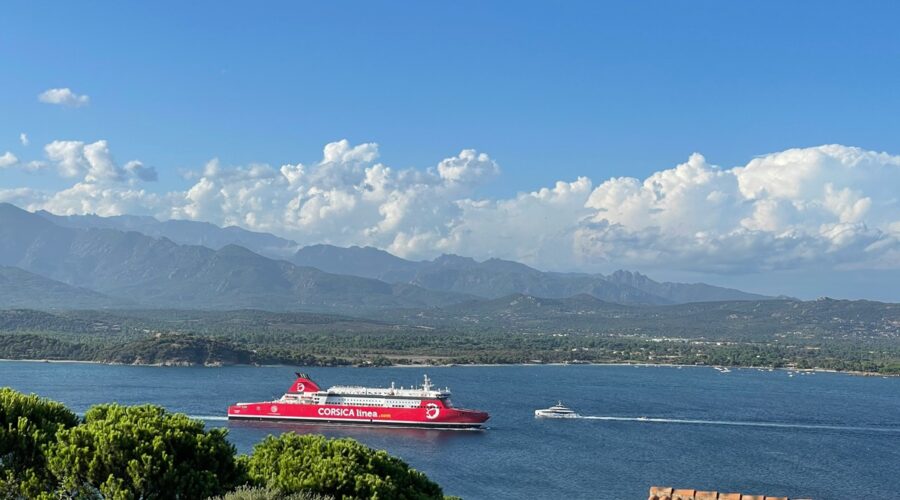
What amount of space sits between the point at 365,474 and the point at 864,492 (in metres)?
48.4

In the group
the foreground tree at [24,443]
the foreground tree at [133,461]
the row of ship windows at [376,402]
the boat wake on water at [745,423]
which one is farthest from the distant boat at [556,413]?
the foreground tree at [133,461]

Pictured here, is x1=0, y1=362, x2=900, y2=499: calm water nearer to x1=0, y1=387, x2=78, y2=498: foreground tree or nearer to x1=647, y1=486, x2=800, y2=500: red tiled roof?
x1=0, y1=387, x2=78, y2=498: foreground tree

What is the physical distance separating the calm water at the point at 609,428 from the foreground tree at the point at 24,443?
36369mm

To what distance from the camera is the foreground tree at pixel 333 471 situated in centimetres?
2695

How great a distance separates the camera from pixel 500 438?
84750mm

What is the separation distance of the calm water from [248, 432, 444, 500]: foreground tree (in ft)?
99.7

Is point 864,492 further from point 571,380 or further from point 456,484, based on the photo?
point 571,380

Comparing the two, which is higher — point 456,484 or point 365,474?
point 365,474

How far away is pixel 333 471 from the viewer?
89.2 ft

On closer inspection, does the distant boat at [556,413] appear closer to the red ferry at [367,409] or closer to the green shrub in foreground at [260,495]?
the red ferry at [367,409]

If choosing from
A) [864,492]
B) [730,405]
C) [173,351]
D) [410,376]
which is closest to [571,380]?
[410,376]

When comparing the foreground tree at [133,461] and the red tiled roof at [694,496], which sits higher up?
the red tiled roof at [694,496]

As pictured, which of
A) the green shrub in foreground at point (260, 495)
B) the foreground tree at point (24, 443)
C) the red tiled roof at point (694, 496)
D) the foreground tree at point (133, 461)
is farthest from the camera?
the foreground tree at point (24, 443)

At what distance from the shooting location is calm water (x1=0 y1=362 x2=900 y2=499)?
6669 centimetres
